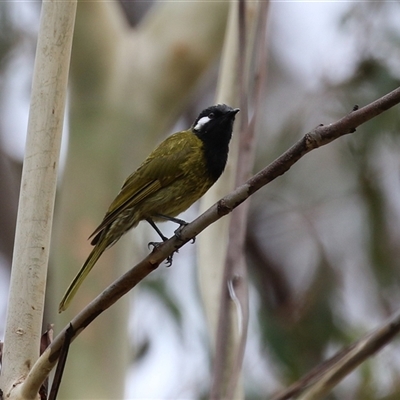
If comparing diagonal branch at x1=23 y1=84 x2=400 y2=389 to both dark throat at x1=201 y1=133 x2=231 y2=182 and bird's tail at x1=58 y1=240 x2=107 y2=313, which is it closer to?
bird's tail at x1=58 y1=240 x2=107 y2=313

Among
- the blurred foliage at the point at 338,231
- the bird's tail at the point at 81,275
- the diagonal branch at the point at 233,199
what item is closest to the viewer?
the diagonal branch at the point at 233,199

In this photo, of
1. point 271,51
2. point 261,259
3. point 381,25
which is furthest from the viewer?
point 271,51

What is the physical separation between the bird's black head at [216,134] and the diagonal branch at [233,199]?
1.33 meters

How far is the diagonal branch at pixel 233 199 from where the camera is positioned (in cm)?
133

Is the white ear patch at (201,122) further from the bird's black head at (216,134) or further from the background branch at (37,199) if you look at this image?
the background branch at (37,199)

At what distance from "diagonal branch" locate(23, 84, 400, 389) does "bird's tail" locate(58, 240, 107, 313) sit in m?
0.61

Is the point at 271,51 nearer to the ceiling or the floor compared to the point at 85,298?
nearer to the ceiling

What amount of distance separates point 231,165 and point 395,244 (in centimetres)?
284

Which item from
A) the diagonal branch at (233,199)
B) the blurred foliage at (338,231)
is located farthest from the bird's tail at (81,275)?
the blurred foliage at (338,231)

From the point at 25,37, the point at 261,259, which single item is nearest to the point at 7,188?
the point at 25,37

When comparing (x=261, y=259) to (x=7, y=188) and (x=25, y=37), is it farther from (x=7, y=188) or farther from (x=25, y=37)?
(x=25, y=37)

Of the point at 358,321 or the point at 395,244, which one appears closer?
the point at 358,321

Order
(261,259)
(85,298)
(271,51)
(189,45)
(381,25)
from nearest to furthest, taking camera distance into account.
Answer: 1. (85,298)
2. (189,45)
3. (381,25)
4. (261,259)
5. (271,51)

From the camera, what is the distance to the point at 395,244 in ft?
17.5
